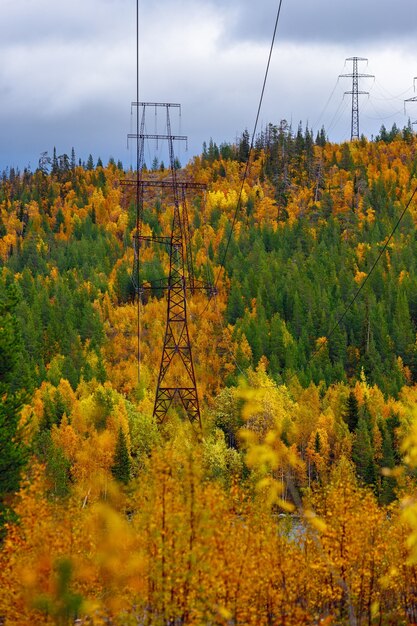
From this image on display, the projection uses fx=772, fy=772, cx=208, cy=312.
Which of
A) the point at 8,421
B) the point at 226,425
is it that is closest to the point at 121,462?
the point at 226,425

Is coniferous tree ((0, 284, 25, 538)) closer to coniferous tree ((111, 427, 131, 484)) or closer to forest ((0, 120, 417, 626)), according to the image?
forest ((0, 120, 417, 626))

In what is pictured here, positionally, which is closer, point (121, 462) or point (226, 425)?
point (121, 462)

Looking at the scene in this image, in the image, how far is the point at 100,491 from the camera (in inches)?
2830

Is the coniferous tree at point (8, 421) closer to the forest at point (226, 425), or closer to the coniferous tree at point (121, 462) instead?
the forest at point (226, 425)

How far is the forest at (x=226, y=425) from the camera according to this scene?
24.4 metres

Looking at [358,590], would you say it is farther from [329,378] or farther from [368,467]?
[329,378]

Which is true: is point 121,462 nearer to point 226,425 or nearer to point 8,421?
point 226,425

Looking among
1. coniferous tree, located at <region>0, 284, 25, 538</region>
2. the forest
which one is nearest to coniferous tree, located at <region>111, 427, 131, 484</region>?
the forest

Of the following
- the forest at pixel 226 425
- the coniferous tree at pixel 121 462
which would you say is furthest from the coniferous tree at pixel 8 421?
the coniferous tree at pixel 121 462

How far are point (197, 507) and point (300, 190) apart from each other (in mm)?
182628

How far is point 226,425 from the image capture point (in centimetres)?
8969

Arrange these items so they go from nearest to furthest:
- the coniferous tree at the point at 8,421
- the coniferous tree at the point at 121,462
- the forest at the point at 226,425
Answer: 1. the forest at the point at 226,425
2. the coniferous tree at the point at 8,421
3. the coniferous tree at the point at 121,462

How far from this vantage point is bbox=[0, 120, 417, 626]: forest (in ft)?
80.1

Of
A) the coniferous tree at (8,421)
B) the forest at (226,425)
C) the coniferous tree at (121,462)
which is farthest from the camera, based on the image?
the coniferous tree at (121,462)
